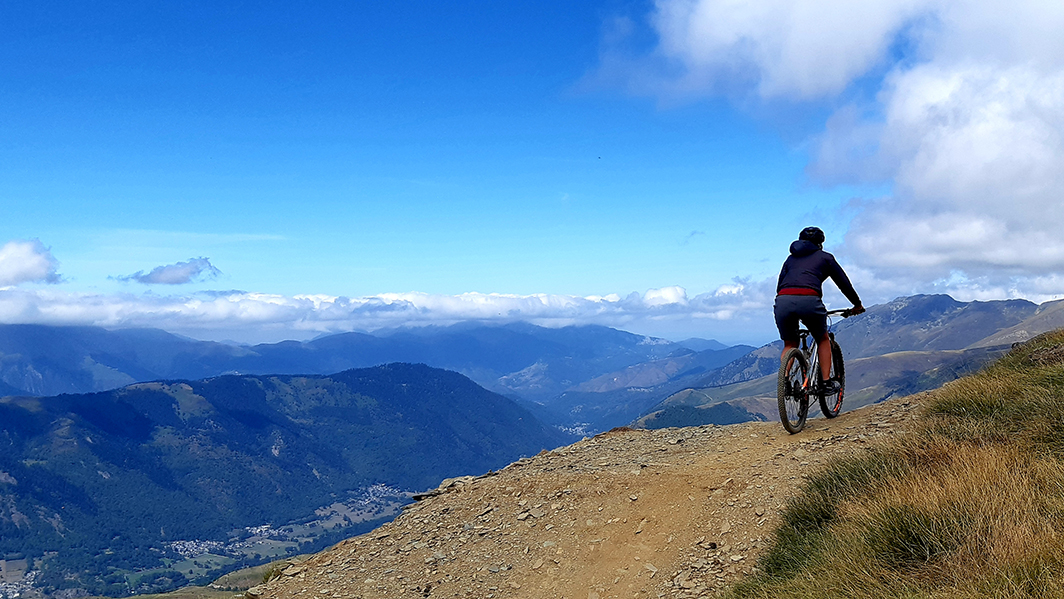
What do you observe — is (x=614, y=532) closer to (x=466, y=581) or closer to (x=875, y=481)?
(x=466, y=581)

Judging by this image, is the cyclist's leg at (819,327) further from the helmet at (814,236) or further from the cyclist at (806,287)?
the helmet at (814,236)

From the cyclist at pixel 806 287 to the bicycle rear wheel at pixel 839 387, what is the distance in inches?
35.8

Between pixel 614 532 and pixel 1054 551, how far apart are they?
5.90m

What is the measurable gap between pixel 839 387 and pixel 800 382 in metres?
1.49

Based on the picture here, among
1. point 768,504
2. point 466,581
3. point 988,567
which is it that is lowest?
point 466,581

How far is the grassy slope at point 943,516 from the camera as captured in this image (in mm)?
4930

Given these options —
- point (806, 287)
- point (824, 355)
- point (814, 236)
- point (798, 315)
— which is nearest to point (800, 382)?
point (824, 355)

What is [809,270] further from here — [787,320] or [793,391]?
[793,391]

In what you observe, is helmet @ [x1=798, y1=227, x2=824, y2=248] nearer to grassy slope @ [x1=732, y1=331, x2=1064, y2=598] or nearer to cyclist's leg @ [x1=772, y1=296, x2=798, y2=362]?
cyclist's leg @ [x1=772, y1=296, x2=798, y2=362]

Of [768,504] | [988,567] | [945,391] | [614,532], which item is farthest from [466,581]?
[945,391]

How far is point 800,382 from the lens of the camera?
12406mm

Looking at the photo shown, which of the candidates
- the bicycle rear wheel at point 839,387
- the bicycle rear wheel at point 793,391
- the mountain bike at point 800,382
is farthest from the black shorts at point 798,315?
the bicycle rear wheel at point 839,387

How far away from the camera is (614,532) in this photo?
975 centimetres

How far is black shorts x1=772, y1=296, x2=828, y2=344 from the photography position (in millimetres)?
11727
